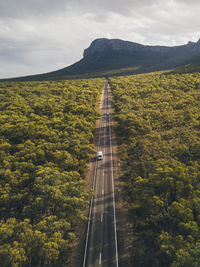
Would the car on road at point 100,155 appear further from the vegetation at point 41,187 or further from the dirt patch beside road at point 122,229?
the dirt patch beside road at point 122,229

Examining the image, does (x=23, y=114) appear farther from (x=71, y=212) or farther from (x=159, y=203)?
(x=159, y=203)

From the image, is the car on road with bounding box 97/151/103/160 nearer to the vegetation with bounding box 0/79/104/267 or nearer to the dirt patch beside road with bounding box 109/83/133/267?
the vegetation with bounding box 0/79/104/267

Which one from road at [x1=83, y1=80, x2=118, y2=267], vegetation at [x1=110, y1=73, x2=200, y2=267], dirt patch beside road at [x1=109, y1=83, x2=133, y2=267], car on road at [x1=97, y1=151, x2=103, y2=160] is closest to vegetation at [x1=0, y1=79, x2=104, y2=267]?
road at [x1=83, y1=80, x2=118, y2=267]

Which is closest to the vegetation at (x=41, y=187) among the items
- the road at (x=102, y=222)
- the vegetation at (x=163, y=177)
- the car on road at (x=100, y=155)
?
the road at (x=102, y=222)

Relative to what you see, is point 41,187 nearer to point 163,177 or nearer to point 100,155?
point 163,177

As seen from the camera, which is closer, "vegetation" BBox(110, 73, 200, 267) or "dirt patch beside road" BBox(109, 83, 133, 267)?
"vegetation" BBox(110, 73, 200, 267)
